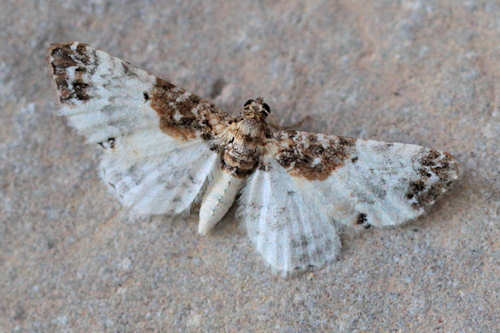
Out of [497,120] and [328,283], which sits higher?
[497,120]

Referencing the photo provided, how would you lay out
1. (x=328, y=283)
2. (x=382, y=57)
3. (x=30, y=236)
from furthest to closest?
1. (x=382, y=57)
2. (x=30, y=236)
3. (x=328, y=283)

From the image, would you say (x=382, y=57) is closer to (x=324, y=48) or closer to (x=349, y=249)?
(x=324, y=48)

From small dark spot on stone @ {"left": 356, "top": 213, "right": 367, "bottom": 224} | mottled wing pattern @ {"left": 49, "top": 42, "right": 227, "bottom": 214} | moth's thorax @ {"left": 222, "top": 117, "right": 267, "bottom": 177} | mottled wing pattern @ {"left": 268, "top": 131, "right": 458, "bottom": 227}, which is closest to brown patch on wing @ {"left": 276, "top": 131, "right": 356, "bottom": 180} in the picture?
mottled wing pattern @ {"left": 268, "top": 131, "right": 458, "bottom": 227}

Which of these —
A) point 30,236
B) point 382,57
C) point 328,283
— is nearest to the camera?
point 328,283

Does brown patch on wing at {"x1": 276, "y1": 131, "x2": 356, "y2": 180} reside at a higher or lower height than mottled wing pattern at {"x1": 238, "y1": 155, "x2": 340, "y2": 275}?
higher

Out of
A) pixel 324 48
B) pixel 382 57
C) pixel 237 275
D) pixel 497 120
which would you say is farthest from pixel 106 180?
pixel 497 120

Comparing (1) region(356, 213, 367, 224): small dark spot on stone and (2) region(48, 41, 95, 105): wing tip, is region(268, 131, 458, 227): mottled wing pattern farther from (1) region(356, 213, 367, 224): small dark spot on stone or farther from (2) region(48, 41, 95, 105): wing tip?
(2) region(48, 41, 95, 105): wing tip

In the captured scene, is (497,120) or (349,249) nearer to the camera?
(349,249)
